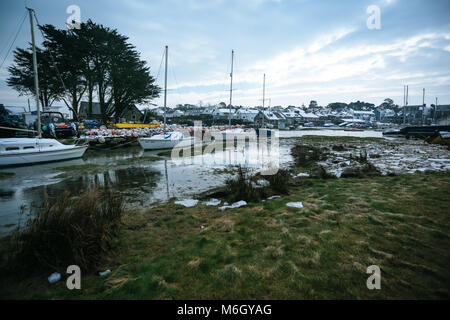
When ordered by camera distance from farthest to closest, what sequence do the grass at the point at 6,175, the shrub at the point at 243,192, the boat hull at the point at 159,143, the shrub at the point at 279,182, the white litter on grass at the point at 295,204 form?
1. the boat hull at the point at 159,143
2. the grass at the point at 6,175
3. the shrub at the point at 279,182
4. the shrub at the point at 243,192
5. the white litter on grass at the point at 295,204

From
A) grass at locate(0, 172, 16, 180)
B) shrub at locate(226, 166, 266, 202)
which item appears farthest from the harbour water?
shrub at locate(226, 166, 266, 202)

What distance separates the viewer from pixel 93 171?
14.1 metres

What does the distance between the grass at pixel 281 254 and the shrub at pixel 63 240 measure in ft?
0.80

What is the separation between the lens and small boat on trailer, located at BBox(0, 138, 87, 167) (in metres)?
14.7

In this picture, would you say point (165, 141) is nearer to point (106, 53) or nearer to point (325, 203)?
point (325, 203)

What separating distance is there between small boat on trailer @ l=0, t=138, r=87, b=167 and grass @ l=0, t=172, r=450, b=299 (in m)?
14.0

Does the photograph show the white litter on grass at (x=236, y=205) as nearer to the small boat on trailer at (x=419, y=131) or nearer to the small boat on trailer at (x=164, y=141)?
the small boat on trailer at (x=164, y=141)

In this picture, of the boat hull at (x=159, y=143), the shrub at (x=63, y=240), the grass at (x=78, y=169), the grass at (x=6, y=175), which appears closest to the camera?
the shrub at (x=63, y=240)

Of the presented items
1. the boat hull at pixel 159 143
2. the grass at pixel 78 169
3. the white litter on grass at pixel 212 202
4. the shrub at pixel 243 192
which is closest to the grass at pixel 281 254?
the white litter on grass at pixel 212 202

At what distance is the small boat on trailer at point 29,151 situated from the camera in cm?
1471

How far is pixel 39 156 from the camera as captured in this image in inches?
621

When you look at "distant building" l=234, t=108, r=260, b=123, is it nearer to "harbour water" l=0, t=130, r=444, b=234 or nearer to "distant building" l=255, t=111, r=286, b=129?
"distant building" l=255, t=111, r=286, b=129

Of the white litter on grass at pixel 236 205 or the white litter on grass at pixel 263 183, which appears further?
the white litter on grass at pixel 263 183
